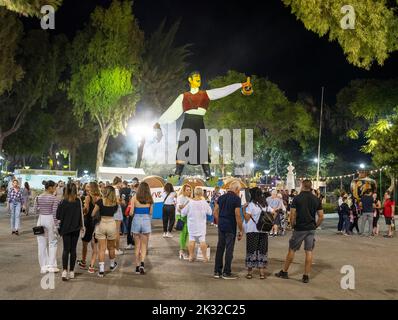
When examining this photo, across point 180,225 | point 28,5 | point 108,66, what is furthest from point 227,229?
point 108,66

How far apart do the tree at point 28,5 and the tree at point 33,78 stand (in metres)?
28.4

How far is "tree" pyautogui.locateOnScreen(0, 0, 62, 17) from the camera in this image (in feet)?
36.8

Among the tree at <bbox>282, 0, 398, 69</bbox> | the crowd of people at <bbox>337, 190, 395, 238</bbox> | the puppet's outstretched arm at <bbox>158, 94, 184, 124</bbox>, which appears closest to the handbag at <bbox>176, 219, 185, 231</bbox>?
the tree at <bbox>282, 0, 398, 69</bbox>

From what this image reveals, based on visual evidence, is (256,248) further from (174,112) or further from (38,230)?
(174,112)

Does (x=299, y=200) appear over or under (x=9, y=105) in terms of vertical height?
under

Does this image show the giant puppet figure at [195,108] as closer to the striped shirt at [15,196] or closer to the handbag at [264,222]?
the striped shirt at [15,196]

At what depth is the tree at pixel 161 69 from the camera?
43375 millimetres

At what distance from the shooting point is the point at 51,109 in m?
47.1

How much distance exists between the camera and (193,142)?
21.6m

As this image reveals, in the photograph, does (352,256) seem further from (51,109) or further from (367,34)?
(51,109)

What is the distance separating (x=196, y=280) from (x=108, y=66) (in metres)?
31.9

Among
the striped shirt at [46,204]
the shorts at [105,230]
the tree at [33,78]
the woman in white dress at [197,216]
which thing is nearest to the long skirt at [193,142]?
the woman in white dress at [197,216]
